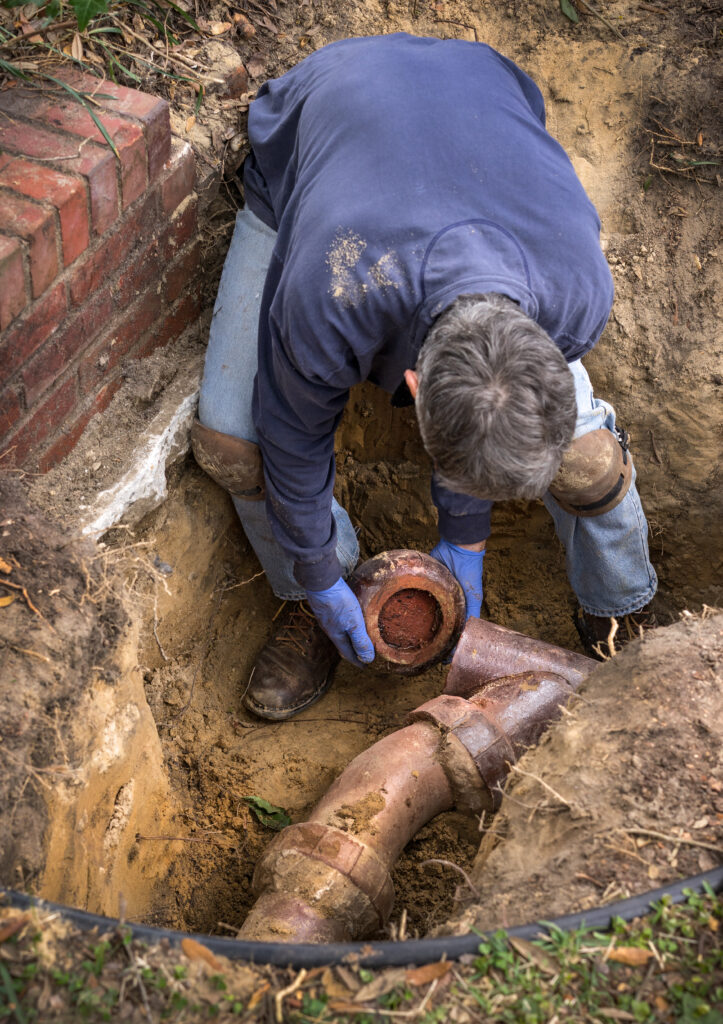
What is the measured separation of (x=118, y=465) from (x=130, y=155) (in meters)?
0.83

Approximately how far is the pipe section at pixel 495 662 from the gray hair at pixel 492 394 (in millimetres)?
756

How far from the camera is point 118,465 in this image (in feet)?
7.86

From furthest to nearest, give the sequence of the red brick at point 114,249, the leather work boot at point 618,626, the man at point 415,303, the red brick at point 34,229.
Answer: the leather work boot at point 618,626
the red brick at point 114,249
the red brick at point 34,229
the man at point 415,303

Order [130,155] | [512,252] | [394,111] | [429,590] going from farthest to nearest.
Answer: [429,590] < [130,155] < [394,111] < [512,252]

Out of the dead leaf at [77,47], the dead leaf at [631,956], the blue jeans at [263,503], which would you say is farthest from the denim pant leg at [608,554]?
the dead leaf at [77,47]

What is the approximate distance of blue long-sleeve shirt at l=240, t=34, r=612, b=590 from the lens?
1813mm

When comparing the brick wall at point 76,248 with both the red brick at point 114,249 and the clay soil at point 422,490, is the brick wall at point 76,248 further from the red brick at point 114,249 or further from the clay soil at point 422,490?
the clay soil at point 422,490

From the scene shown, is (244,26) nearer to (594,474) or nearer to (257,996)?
(594,474)

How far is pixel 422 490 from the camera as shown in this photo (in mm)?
3336

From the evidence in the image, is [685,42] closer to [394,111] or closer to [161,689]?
[394,111]

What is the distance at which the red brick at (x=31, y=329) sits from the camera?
198 cm

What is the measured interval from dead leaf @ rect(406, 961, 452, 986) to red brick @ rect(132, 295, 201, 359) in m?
1.87

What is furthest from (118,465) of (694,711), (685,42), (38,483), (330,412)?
(685,42)

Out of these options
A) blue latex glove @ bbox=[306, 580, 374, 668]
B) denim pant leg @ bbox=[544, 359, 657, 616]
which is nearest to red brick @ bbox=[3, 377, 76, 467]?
blue latex glove @ bbox=[306, 580, 374, 668]
